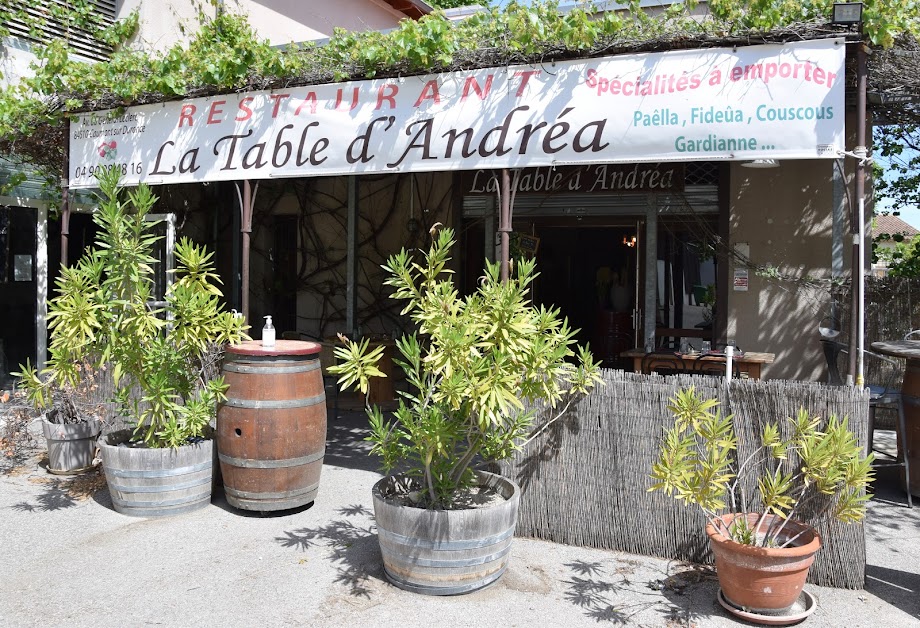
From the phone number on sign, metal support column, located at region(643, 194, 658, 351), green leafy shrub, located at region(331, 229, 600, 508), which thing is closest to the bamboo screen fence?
green leafy shrub, located at region(331, 229, 600, 508)

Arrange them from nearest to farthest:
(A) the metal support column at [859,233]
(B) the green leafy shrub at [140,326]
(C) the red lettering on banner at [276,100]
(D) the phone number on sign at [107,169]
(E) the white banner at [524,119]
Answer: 1. (A) the metal support column at [859,233]
2. (E) the white banner at [524,119]
3. (B) the green leafy shrub at [140,326]
4. (C) the red lettering on banner at [276,100]
5. (D) the phone number on sign at [107,169]

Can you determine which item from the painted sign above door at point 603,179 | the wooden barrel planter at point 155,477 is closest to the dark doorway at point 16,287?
the wooden barrel planter at point 155,477

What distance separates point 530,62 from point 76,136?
448 centimetres

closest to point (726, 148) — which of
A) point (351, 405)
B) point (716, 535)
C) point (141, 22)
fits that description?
point (716, 535)

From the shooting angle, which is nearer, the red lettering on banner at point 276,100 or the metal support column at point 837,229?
the red lettering on banner at point 276,100

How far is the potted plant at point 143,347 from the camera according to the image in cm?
515

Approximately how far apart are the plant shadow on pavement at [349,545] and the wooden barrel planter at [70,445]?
2.38m

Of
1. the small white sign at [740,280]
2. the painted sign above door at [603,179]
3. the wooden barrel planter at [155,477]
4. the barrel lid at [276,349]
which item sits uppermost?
the painted sign above door at [603,179]

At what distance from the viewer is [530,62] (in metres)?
5.35

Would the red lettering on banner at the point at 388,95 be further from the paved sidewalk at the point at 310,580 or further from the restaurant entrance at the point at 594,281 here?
the restaurant entrance at the point at 594,281

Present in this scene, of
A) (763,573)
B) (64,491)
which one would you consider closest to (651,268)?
(763,573)

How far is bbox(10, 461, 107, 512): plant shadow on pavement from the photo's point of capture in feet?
18.2

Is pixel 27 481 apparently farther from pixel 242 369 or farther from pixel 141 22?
pixel 141 22

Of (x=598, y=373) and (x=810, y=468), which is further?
(x=598, y=373)
